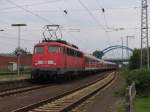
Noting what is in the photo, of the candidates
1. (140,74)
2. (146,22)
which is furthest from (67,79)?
(140,74)

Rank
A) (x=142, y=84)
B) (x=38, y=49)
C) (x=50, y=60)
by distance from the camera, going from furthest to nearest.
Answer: (x=38, y=49), (x=50, y=60), (x=142, y=84)

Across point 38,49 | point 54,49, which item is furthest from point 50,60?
point 38,49

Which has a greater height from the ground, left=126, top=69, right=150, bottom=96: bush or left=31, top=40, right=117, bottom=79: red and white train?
left=31, top=40, right=117, bottom=79: red and white train

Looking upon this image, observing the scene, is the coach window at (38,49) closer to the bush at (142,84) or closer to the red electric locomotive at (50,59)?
the red electric locomotive at (50,59)

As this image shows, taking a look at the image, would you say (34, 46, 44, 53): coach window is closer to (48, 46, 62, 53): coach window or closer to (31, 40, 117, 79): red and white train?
(31, 40, 117, 79): red and white train

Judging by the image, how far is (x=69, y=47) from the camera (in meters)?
43.9

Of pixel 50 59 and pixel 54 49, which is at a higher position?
pixel 54 49

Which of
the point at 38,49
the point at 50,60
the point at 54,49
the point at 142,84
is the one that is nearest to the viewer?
the point at 142,84

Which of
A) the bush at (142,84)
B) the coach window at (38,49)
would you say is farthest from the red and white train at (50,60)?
the bush at (142,84)

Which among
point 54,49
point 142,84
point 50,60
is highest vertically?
point 54,49

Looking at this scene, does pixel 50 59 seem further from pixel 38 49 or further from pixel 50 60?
pixel 38 49

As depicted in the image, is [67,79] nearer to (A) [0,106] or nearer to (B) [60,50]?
(B) [60,50]

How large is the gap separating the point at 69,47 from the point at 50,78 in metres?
3.89

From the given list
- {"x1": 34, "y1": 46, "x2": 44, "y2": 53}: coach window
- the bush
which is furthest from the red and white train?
the bush
